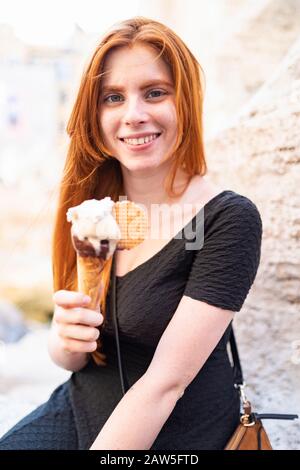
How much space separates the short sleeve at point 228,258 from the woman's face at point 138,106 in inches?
7.9

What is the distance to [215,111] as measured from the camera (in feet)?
7.62

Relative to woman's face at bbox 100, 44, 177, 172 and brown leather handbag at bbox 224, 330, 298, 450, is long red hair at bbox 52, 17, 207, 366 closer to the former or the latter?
woman's face at bbox 100, 44, 177, 172

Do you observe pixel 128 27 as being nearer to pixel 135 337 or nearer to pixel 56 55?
pixel 135 337

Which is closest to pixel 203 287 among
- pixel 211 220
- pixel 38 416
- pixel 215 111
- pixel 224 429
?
pixel 211 220

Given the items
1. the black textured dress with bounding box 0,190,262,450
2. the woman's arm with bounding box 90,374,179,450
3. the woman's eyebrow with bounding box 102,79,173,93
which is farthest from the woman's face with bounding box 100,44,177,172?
the woman's arm with bounding box 90,374,179,450

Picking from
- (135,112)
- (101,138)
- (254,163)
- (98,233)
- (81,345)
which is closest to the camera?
(98,233)

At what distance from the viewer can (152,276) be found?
971 millimetres

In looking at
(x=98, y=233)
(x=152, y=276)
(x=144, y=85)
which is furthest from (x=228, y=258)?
(x=144, y=85)

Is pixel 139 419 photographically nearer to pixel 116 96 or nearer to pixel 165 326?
pixel 165 326

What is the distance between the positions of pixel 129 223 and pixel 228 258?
20 cm

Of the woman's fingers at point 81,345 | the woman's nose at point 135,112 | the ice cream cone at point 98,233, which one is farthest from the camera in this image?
the woman's nose at point 135,112

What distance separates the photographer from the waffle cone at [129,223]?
80cm

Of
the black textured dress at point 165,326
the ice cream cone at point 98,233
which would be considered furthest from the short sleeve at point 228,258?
the ice cream cone at point 98,233

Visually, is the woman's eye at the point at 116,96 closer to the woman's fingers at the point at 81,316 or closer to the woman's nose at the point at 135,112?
the woman's nose at the point at 135,112
